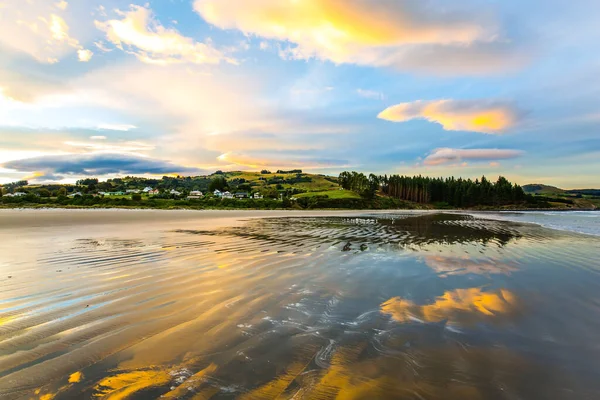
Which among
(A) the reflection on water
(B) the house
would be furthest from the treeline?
(A) the reflection on water

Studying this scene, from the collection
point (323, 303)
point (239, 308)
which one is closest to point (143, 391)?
point (239, 308)

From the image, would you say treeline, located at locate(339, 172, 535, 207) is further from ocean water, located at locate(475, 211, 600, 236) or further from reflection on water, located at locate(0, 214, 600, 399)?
reflection on water, located at locate(0, 214, 600, 399)

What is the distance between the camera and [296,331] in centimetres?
523

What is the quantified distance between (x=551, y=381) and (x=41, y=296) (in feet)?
31.7

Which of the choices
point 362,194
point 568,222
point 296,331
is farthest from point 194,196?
point 296,331

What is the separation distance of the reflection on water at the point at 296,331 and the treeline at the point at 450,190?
13695 centimetres

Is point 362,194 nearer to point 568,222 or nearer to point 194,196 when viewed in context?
point 194,196

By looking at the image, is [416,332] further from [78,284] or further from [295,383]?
[78,284]

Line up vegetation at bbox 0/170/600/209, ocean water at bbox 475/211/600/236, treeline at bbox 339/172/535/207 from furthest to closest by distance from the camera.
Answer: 1. treeline at bbox 339/172/535/207
2. vegetation at bbox 0/170/600/209
3. ocean water at bbox 475/211/600/236

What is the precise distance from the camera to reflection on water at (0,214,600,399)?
3.60m

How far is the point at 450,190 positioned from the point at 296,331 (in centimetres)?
17449

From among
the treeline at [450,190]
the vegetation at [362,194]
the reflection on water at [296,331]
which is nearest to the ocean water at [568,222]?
the reflection on water at [296,331]

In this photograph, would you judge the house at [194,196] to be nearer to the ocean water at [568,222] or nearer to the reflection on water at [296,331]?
the ocean water at [568,222]

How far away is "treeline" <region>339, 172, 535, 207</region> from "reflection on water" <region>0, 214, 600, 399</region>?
137m
